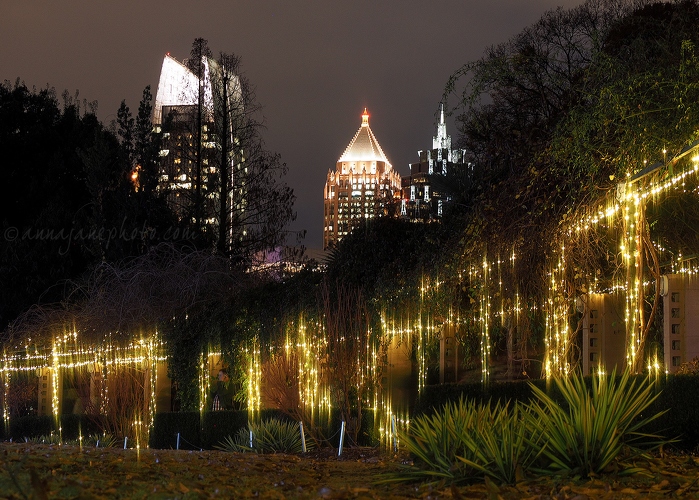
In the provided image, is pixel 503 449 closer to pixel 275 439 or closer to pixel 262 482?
pixel 262 482

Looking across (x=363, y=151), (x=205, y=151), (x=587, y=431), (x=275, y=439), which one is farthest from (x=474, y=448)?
(x=363, y=151)

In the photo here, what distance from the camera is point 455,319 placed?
13.7 meters

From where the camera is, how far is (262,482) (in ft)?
24.1

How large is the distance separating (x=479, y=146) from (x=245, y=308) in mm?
11701

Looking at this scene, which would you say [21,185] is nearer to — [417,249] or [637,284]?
→ [417,249]

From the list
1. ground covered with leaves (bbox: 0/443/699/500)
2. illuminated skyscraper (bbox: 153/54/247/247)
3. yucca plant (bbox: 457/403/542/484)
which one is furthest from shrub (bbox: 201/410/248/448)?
illuminated skyscraper (bbox: 153/54/247/247)

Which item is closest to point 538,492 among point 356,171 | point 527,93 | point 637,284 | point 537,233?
point 637,284

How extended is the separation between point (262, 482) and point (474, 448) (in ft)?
6.04

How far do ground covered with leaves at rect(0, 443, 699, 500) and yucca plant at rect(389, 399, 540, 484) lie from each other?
16 cm

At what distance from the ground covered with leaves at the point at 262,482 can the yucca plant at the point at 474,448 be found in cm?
16

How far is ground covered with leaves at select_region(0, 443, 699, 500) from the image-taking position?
5766 millimetres

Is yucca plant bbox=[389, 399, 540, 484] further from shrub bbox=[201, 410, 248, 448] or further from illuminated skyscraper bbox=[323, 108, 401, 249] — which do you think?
illuminated skyscraper bbox=[323, 108, 401, 249]

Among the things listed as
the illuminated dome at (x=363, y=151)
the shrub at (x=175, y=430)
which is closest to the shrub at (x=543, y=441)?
the shrub at (x=175, y=430)

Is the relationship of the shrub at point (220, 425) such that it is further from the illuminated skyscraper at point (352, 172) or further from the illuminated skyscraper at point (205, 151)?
the illuminated skyscraper at point (352, 172)
